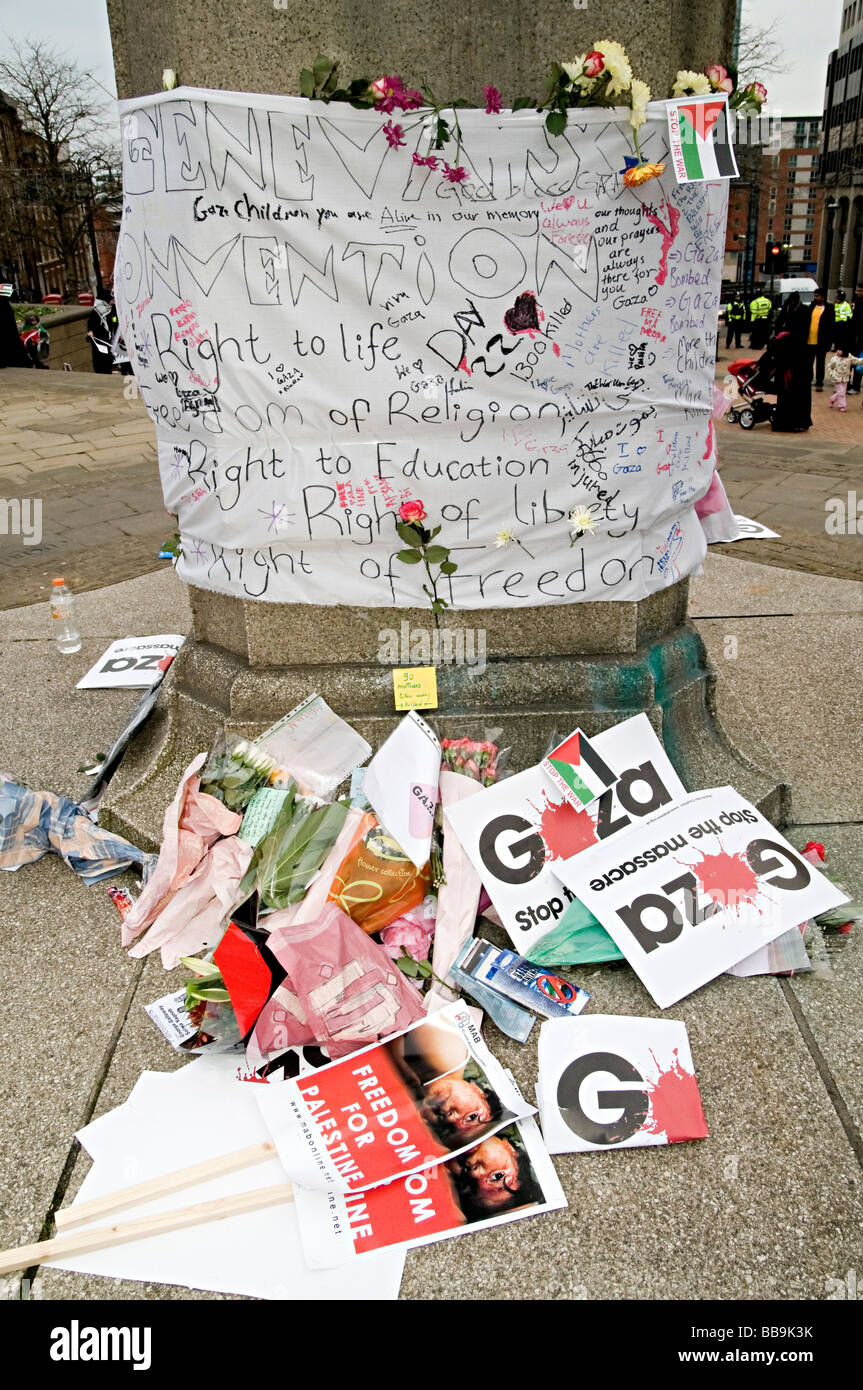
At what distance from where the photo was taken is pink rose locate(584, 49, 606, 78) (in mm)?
2561

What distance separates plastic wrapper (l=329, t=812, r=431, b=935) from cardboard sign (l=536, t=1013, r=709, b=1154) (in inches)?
21.1

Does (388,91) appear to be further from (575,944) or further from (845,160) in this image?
(845,160)

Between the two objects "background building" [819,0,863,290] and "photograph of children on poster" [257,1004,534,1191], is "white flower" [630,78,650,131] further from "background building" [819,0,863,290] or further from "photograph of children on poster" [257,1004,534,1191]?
"background building" [819,0,863,290]

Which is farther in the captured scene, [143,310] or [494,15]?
[143,310]

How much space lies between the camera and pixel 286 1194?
2.06 m

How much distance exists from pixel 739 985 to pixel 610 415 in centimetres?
168

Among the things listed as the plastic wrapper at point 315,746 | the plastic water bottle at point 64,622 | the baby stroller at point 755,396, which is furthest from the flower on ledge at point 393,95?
the baby stroller at point 755,396

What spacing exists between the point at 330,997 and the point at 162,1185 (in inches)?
21.5

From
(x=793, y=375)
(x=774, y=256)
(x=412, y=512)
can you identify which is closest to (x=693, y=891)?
(x=412, y=512)

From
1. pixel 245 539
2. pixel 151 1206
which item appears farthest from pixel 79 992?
pixel 245 539

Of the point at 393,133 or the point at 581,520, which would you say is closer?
the point at 393,133

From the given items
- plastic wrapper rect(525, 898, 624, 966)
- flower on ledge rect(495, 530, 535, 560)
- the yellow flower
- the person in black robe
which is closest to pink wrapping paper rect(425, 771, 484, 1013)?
plastic wrapper rect(525, 898, 624, 966)

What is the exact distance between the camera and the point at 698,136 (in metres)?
2.69

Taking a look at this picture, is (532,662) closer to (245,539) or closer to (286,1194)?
(245,539)
